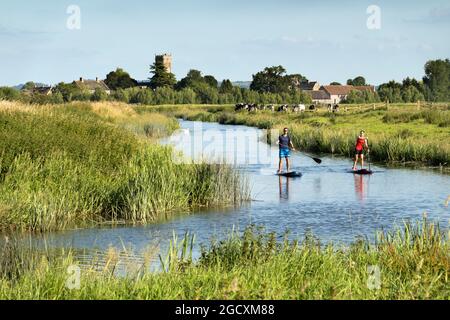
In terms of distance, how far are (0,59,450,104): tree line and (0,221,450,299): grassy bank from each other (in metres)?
100

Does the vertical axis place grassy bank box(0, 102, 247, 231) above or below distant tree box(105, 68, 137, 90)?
below

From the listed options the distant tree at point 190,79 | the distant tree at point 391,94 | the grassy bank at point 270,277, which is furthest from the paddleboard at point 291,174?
the distant tree at point 190,79

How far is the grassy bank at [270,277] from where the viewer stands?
9828 millimetres

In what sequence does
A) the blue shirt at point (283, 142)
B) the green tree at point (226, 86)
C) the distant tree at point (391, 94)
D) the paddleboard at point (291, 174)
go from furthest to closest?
the green tree at point (226, 86) → the distant tree at point (391, 94) → the blue shirt at point (283, 142) → the paddleboard at point (291, 174)

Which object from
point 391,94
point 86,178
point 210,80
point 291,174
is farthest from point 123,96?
point 86,178

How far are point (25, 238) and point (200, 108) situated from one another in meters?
103

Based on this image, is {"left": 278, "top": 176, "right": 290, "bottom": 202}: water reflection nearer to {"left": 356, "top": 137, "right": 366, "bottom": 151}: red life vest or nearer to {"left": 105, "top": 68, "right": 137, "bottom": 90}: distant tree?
{"left": 356, "top": 137, "right": 366, "bottom": 151}: red life vest

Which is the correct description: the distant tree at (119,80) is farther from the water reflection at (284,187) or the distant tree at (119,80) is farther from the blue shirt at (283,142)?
the water reflection at (284,187)

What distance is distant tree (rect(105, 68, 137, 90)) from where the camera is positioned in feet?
584

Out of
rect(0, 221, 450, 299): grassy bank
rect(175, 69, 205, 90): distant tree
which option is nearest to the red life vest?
rect(0, 221, 450, 299): grassy bank

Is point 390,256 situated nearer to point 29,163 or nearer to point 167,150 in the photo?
point 29,163

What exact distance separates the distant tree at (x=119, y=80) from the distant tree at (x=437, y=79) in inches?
2708

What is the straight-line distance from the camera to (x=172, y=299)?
9.57m
